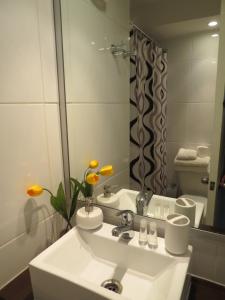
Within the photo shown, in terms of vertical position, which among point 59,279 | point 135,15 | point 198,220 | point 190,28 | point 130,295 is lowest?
point 130,295

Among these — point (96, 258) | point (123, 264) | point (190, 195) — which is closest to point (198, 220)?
point (190, 195)

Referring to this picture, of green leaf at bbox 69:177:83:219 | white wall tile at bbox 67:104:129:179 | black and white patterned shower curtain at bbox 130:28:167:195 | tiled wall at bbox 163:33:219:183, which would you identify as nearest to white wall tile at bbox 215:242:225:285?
black and white patterned shower curtain at bbox 130:28:167:195

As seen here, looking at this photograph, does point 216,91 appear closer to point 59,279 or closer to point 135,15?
point 135,15

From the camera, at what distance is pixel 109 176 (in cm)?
113

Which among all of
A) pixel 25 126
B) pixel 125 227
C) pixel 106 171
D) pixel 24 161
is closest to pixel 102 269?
pixel 125 227

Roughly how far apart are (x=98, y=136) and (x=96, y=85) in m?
0.26

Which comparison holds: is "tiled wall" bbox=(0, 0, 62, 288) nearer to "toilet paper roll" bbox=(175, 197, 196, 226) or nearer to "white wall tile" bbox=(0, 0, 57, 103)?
"white wall tile" bbox=(0, 0, 57, 103)

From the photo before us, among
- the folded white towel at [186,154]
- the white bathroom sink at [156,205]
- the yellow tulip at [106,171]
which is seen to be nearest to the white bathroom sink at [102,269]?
the white bathroom sink at [156,205]

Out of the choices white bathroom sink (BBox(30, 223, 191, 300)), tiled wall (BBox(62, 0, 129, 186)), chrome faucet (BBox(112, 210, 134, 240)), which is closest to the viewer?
white bathroom sink (BBox(30, 223, 191, 300))

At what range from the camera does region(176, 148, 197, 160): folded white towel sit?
0.89 metres

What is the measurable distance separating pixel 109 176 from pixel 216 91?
0.62m

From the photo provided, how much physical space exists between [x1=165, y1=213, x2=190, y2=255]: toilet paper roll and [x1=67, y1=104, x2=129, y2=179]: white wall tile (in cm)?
39

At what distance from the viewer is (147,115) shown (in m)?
1.00

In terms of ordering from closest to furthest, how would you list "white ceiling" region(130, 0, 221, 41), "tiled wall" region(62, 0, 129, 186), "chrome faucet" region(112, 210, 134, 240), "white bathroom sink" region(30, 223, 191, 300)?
"white bathroom sink" region(30, 223, 191, 300) → "white ceiling" region(130, 0, 221, 41) → "chrome faucet" region(112, 210, 134, 240) → "tiled wall" region(62, 0, 129, 186)
